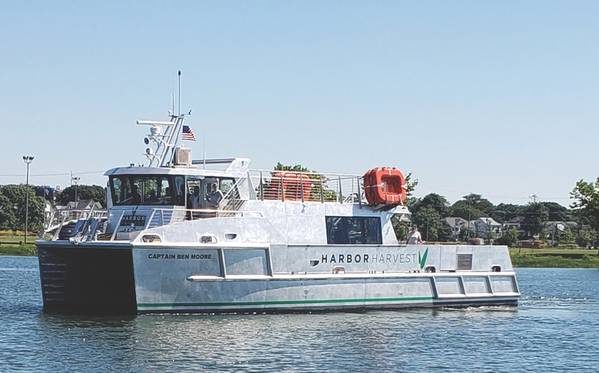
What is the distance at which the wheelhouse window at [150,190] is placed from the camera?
100ft

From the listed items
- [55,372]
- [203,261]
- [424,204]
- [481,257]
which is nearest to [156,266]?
[203,261]

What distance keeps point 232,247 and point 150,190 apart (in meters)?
3.27

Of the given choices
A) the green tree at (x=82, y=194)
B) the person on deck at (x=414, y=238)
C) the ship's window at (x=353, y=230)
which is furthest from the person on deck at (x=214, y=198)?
the green tree at (x=82, y=194)

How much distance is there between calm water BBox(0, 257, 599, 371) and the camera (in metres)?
22.9

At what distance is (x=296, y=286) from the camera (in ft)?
103

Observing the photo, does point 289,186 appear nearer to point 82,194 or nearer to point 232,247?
point 232,247

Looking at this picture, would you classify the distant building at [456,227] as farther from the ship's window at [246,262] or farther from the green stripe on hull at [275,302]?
the ship's window at [246,262]

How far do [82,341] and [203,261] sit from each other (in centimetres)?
512

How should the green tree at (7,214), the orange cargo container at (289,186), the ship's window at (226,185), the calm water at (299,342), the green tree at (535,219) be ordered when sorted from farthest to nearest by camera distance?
the green tree at (535,219), the green tree at (7,214), the orange cargo container at (289,186), the ship's window at (226,185), the calm water at (299,342)

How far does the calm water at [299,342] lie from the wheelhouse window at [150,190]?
379 centimetres

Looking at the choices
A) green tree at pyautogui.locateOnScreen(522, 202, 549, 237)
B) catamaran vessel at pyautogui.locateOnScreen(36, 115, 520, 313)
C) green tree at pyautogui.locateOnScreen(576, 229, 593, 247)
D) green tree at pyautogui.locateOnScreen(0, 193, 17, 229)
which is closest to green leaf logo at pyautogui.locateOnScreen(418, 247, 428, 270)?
catamaran vessel at pyautogui.locateOnScreen(36, 115, 520, 313)

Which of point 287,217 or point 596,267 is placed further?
point 596,267

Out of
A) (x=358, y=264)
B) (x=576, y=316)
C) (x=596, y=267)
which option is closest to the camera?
(x=358, y=264)

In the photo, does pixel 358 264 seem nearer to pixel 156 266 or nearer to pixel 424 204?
pixel 156 266
